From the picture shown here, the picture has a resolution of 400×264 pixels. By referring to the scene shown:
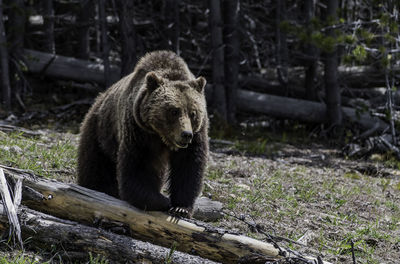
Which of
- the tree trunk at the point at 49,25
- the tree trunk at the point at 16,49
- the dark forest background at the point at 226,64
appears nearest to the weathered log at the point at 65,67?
the dark forest background at the point at 226,64

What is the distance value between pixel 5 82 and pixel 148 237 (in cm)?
808

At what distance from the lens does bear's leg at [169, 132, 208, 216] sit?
454cm

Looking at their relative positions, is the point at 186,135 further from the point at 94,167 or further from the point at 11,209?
the point at 94,167

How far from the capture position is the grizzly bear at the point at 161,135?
4266 millimetres

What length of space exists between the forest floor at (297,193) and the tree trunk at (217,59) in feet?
7.51

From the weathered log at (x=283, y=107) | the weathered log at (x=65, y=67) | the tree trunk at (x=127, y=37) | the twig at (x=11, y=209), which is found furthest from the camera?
the weathered log at (x=65, y=67)

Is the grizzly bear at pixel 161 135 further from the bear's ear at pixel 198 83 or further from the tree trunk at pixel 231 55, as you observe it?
the tree trunk at pixel 231 55

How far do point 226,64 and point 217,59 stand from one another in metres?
0.77

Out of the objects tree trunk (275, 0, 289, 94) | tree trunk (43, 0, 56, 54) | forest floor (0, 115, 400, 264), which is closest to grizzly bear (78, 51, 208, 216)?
forest floor (0, 115, 400, 264)

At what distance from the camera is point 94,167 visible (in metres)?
5.38

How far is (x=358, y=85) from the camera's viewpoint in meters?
13.2

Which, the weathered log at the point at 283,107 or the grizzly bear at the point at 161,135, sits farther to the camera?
the weathered log at the point at 283,107

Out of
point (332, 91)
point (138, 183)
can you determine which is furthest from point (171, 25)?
point (138, 183)

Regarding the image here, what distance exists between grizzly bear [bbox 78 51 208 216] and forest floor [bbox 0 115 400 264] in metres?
0.59
